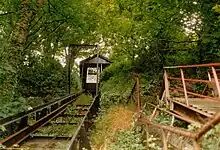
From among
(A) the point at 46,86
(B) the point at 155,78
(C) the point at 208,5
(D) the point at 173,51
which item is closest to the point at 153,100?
(B) the point at 155,78

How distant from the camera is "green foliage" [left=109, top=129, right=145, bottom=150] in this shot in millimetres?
6333

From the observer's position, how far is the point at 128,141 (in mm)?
6980

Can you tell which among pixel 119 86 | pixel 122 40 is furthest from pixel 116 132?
pixel 122 40

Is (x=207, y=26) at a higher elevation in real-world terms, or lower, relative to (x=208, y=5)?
lower

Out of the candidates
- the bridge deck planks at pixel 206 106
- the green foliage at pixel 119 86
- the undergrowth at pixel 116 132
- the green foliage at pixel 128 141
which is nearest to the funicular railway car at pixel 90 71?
the green foliage at pixel 119 86

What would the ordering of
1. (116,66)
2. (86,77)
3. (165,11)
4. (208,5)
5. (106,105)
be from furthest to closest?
1. (86,77)
2. (116,66)
3. (106,105)
4. (165,11)
5. (208,5)

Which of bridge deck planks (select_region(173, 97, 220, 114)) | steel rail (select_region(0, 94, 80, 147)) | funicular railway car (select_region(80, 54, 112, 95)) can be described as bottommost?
steel rail (select_region(0, 94, 80, 147))

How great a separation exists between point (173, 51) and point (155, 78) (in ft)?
4.68

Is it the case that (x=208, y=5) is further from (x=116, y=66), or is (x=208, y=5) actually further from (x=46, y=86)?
(x=46, y=86)

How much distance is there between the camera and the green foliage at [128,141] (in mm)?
6333

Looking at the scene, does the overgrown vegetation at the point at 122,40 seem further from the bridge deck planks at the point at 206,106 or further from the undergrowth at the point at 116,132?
the bridge deck planks at the point at 206,106

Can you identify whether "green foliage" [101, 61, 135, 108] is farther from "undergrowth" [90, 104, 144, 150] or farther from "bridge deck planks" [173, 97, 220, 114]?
"bridge deck planks" [173, 97, 220, 114]

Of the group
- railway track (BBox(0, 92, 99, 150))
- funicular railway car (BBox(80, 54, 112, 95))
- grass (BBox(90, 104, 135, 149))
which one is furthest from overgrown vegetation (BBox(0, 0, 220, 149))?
funicular railway car (BBox(80, 54, 112, 95))

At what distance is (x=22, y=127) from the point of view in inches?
258
